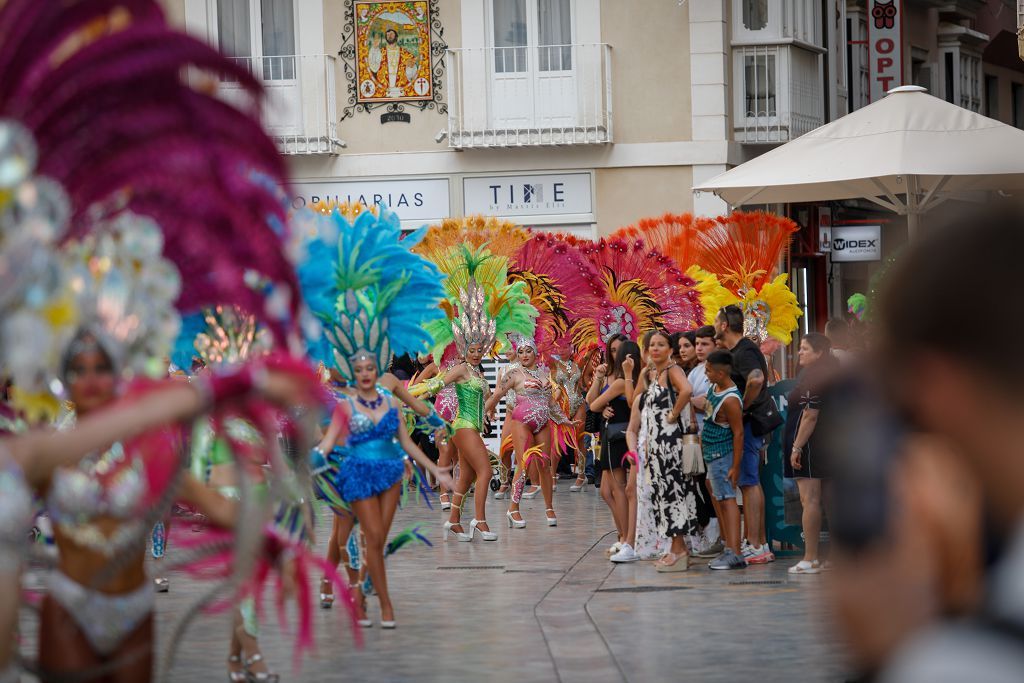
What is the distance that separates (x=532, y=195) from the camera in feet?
81.8

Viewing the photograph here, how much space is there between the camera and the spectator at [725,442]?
11664 millimetres

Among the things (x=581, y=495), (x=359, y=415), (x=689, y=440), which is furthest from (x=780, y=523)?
(x=581, y=495)

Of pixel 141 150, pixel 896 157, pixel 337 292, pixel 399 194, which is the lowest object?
pixel 337 292

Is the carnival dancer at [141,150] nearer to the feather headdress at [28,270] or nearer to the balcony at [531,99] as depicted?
the feather headdress at [28,270]

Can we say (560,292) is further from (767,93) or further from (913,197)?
(767,93)

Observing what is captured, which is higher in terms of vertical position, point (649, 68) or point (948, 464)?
point (649, 68)

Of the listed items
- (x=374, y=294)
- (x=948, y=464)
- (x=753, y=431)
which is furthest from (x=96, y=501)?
(x=753, y=431)

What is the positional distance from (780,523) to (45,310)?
9.56 m

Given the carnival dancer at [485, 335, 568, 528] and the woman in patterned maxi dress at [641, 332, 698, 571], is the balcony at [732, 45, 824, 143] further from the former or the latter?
the woman in patterned maxi dress at [641, 332, 698, 571]

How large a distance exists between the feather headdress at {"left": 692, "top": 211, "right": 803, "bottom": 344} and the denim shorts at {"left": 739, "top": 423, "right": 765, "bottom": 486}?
255 inches

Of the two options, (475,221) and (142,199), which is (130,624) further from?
(475,221)

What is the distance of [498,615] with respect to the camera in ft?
33.1

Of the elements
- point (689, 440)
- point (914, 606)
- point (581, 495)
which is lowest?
point (581, 495)

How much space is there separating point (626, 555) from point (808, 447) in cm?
212
